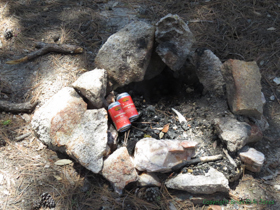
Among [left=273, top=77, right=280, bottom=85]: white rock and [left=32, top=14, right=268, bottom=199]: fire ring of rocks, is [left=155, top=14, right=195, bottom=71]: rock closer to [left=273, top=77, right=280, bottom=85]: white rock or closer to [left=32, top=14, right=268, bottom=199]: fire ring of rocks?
[left=32, top=14, right=268, bottom=199]: fire ring of rocks

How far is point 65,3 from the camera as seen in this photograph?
11.9 feet

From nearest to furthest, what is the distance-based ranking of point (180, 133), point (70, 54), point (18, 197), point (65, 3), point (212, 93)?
point (18, 197)
point (180, 133)
point (212, 93)
point (70, 54)
point (65, 3)

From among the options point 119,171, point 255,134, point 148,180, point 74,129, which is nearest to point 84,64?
point 74,129

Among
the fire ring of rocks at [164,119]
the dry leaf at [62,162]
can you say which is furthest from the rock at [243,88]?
the dry leaf at [62,162]

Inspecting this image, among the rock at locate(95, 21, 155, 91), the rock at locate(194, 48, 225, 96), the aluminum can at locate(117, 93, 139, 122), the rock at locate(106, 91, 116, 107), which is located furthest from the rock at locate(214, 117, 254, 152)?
the rock at locate(106, 91, 116, 107)

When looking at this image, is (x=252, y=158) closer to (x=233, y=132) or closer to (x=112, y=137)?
(x=233, y=132)

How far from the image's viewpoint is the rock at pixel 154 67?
9.09 feet

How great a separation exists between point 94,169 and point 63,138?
0.39 m

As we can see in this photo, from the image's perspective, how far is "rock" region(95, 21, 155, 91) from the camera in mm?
2471

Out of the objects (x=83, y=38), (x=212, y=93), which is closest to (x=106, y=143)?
(x=212, y=93)

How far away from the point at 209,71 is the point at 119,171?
1.44 meters

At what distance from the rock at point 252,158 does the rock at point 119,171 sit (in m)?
0.98

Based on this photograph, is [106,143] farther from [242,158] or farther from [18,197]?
[242,158]

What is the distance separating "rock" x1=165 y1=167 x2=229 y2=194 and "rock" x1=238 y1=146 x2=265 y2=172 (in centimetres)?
30
